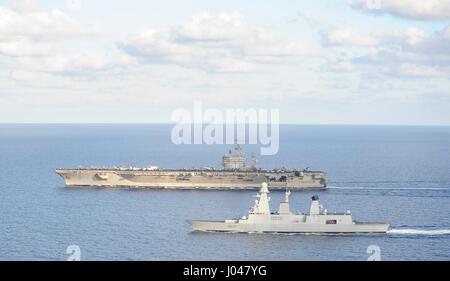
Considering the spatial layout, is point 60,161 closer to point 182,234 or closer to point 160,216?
point 160,216

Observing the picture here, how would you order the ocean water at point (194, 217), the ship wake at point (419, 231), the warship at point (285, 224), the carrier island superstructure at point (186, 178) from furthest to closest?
the carrier island superstructure at point (186, 178), the warship at point (285, 224), the ship wake at point (419, 231), the ocean water at point (194, 217)

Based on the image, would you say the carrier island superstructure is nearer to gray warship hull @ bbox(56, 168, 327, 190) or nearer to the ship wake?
gray warship hull @ bbox(56, 168, 327, 190)

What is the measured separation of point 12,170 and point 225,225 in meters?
62.4

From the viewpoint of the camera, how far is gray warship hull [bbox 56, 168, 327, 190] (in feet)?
266

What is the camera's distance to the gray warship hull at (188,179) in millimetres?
81000

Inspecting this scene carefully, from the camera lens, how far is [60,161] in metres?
124

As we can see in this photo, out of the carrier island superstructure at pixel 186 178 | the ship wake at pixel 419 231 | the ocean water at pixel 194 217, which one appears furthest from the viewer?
the carrier island superstructure at pixel 186 178

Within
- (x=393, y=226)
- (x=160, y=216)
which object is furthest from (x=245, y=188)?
(x=393, y=226)

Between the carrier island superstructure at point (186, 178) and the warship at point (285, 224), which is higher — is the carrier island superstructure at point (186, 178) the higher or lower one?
the higher one

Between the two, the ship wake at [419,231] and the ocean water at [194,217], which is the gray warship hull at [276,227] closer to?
the ocean water at [194,217]

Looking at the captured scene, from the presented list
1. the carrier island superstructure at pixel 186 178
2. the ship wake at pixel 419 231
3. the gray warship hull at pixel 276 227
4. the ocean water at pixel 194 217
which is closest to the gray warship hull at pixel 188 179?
the carrier island superstructure at pixel 186 178

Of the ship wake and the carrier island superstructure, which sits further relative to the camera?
the carrier island superstructure

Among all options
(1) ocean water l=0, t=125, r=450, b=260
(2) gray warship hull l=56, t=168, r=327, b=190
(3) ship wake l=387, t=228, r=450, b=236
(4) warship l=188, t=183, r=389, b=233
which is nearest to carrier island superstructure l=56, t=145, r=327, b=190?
(2) gray warship hull l=56, t=168, r=327, b=190

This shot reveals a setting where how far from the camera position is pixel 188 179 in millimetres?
81438
